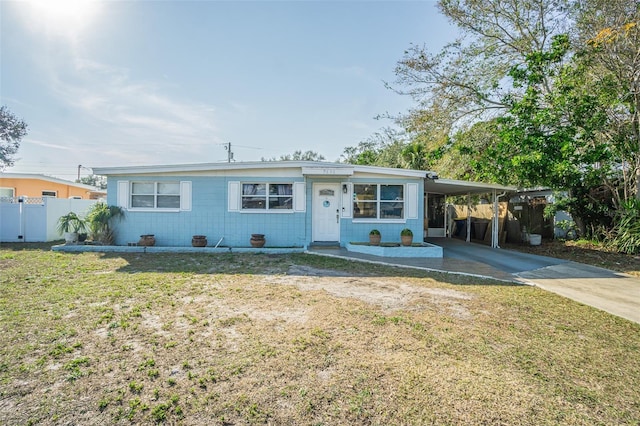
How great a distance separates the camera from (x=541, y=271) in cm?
818

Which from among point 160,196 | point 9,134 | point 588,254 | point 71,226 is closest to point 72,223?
point 71,226

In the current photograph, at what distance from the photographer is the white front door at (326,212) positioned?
1105 centimetres

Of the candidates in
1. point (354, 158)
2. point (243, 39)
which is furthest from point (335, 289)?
point (354, 158)

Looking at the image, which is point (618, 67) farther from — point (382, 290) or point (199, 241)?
point (199, 241)

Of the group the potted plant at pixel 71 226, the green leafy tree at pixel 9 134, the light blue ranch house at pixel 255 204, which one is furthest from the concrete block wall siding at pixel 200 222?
the green leafy tree at pixel 9 134

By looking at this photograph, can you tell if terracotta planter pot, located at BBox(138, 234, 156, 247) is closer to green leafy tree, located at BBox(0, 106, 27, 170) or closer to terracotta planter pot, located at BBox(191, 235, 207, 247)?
terracotta planter pot, located at BBox(191, 235, 207, 247)

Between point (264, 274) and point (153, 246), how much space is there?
560cm

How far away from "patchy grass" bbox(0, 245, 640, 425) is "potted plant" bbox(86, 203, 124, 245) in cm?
486

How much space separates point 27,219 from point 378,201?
1317cm

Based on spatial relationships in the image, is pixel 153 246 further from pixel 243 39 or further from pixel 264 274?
pixel 243 39

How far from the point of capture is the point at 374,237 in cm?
1046

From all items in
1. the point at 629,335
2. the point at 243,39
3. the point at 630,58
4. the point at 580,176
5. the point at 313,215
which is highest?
the point at 243,39

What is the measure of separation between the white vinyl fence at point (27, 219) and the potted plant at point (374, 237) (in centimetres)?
1229

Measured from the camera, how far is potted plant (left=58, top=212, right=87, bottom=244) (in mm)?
10953
